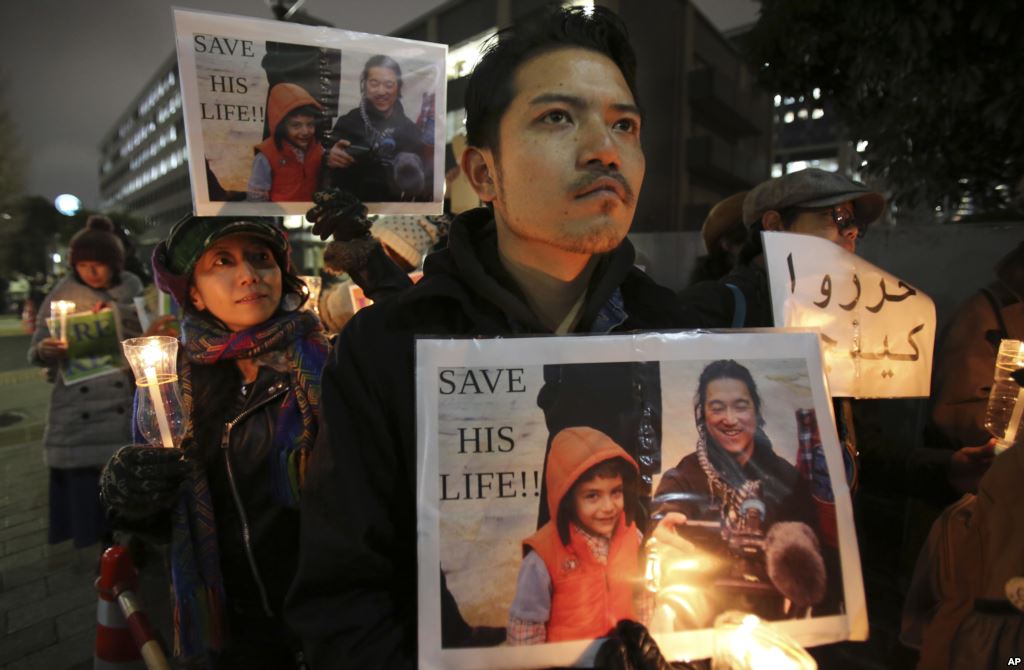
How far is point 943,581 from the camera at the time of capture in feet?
5.03

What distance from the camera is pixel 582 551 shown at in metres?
0.93

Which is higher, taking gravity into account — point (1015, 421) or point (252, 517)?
point (1015, 421)

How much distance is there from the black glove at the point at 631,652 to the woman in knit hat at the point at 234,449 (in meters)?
1.27

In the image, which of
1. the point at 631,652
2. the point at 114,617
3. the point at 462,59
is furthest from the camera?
the point at 462,59

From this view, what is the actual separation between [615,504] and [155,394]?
1.31 metres

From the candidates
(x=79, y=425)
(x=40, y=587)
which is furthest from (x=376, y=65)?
(x=40, y=587)

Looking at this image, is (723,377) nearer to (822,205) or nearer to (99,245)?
(822,205)

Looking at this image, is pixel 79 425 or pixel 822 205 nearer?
pixel 822 205

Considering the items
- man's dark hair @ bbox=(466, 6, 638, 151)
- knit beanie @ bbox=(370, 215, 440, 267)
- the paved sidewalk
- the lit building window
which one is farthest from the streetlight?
the lit building window

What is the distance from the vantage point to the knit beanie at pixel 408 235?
384 cm

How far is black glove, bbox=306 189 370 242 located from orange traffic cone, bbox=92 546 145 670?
1299mm

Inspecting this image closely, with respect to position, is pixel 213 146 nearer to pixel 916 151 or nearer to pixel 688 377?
pixel 688 377

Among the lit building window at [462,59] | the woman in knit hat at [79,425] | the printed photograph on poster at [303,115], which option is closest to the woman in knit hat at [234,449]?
the printed photograph on poster at [303,115]

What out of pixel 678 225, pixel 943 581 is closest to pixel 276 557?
pixel 943 581
